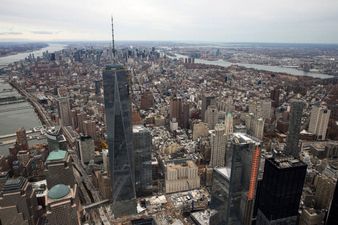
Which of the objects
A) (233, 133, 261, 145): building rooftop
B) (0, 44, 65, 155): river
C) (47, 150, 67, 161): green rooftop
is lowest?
(0, 44, 65, 155): river

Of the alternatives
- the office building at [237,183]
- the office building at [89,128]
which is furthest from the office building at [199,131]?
the office building at [237,183]

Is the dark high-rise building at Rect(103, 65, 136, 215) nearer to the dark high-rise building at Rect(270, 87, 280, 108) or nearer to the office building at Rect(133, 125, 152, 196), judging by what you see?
the office building at Rect(133, 125, 152, 196)

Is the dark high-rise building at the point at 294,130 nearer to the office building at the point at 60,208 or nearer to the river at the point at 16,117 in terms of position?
the office building at the point at 60,208

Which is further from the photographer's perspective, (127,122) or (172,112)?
(172,112)

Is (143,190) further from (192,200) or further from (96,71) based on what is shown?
(96,71)

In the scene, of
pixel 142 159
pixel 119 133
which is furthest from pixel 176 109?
pixel 119 133

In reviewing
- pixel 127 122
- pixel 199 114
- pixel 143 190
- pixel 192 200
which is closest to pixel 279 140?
pixel 199 114

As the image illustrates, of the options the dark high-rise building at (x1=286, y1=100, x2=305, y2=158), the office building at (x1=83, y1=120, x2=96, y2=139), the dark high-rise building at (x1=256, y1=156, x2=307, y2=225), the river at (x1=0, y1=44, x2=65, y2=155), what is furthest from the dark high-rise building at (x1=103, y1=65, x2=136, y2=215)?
the river at (x1=0, y1=44, x2=65, y2=155)
